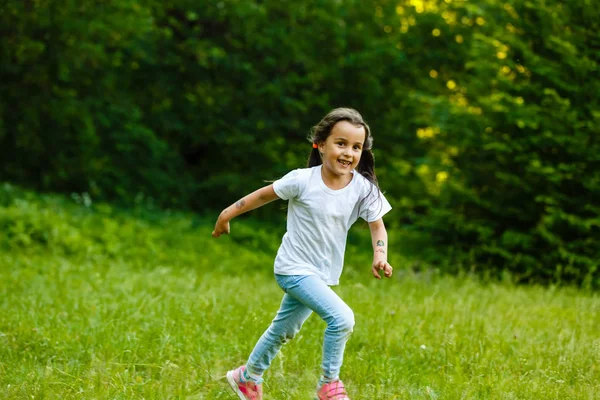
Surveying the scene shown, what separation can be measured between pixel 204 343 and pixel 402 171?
35.8 ft

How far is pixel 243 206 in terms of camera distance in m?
4.46

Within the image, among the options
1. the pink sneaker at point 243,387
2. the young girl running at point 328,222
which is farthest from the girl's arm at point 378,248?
the pink sneaker at point 243,387

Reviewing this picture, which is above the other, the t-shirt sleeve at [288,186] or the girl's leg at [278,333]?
the t-shirt sleeve at [288,186]

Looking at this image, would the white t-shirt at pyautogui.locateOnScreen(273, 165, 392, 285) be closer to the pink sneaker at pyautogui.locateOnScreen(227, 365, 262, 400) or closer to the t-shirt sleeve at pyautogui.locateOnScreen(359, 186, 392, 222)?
the t-shirt sleeve at pyautogui.locateOnScreen(359, 186, 392, 222)

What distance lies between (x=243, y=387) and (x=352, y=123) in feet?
5.56

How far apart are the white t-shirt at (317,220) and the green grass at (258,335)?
32.8 inches

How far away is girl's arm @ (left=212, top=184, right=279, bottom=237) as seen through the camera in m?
4.39

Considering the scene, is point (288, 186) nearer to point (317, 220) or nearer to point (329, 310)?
A: point (317, 220)

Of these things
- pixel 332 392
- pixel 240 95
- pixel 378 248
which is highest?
pixel 378 248

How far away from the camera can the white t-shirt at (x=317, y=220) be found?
14.0 feet

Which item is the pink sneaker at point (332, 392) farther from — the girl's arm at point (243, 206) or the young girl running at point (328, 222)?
the girl's arm at point (243, 206)

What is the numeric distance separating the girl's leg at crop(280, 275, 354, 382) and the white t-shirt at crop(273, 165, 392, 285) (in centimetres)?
8

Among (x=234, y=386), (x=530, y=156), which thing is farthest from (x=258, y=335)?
(x=530, y=156)

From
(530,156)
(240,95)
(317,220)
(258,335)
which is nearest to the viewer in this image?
(317,220)
